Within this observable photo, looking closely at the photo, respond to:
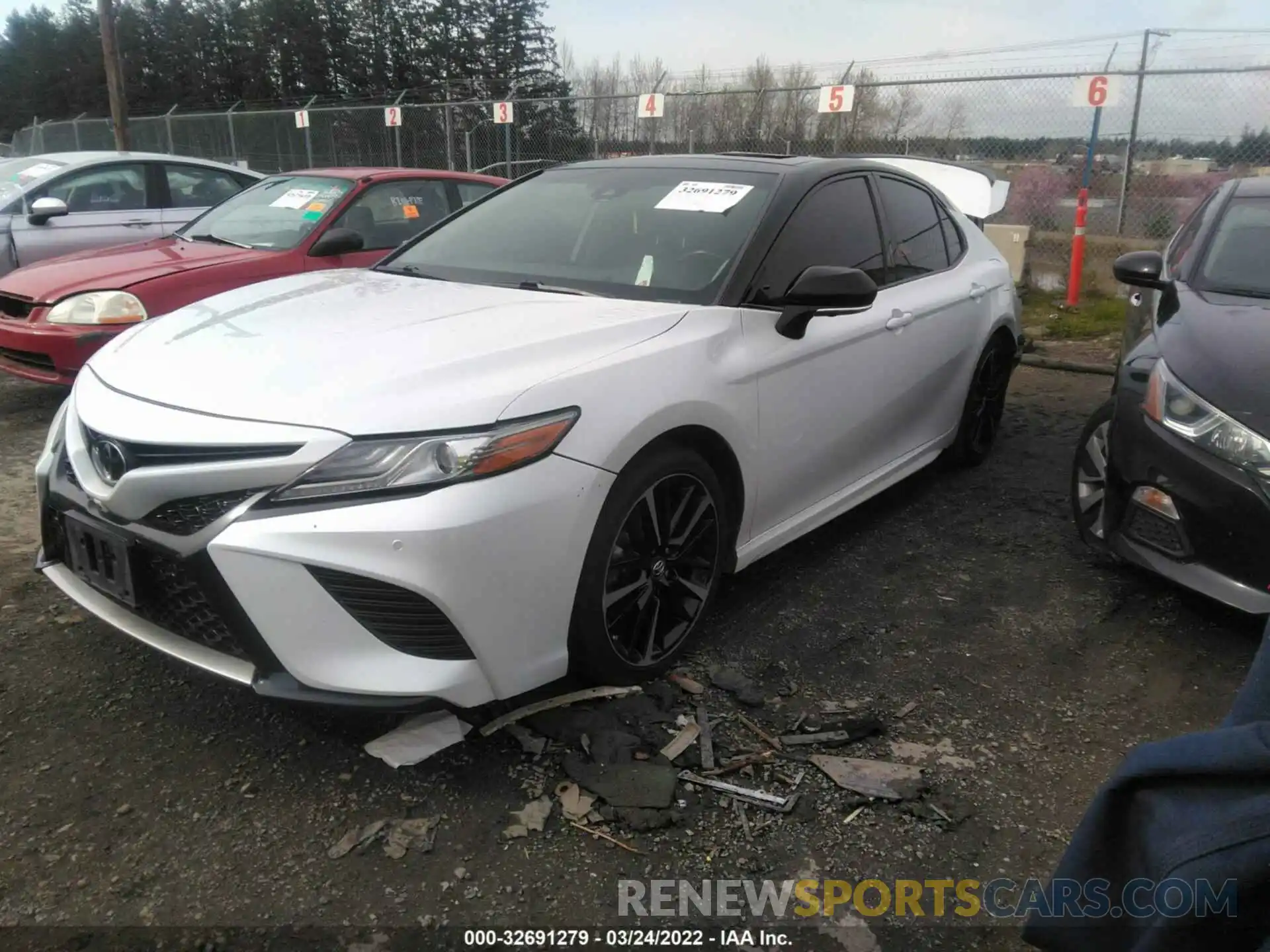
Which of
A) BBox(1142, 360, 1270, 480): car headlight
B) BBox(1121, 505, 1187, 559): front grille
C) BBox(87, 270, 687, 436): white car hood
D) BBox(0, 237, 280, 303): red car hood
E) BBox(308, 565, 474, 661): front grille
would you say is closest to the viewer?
BBox(308, 565, 474, 661): front grille

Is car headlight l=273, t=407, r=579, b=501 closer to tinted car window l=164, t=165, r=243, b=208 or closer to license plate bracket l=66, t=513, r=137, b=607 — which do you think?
license plate bracket l=66, t=513, r=137, b=607

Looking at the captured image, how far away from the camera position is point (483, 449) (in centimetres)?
221

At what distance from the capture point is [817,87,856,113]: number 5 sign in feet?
35.6

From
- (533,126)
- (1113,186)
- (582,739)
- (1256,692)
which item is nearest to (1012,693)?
(582,739)

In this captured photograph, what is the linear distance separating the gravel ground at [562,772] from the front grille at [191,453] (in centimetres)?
59

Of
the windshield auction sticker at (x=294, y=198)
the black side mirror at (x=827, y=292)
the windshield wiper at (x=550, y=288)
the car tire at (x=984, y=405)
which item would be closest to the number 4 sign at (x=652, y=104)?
the windshield auction sticker at (x=294, y=198)

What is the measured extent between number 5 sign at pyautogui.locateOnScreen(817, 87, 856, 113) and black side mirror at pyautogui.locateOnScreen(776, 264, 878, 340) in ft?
28.8

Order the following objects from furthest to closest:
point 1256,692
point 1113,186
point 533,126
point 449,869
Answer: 1. point 533,126
2. point 1113,186
3. point 449,869
4. point 1256,692

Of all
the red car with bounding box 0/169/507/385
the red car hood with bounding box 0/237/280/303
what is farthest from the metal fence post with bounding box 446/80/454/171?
the red car hood with bounding box 0/237/280/303

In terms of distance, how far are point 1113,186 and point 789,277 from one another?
880cm

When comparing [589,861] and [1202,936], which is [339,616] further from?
[1202,936]

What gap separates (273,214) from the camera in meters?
6.00

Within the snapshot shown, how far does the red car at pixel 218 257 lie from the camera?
5.05 metres

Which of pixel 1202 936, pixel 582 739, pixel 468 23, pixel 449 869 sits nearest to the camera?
pixel 1202 936
